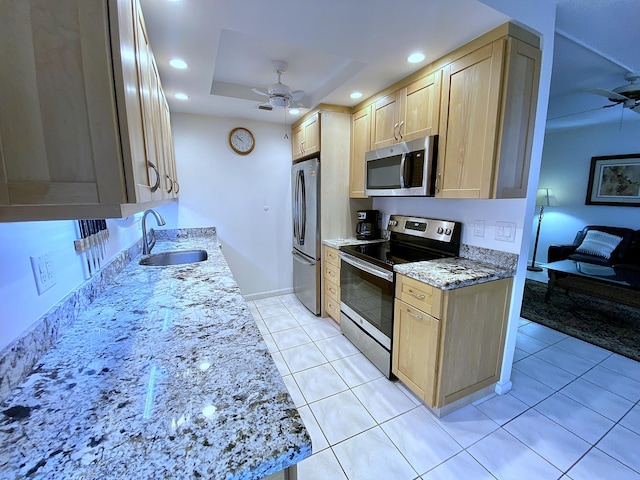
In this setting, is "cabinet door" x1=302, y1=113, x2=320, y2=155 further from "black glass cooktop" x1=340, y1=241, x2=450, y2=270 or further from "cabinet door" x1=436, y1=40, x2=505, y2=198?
"cabinet door" x1=436, y1=40, x2=505, y2=198

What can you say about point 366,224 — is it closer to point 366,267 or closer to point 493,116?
point 366,267

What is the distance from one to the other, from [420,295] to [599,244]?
4.14 m

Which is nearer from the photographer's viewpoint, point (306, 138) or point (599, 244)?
point (306, 138)

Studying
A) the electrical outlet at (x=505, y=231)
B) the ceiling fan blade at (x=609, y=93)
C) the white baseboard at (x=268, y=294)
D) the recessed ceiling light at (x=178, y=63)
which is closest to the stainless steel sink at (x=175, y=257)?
the white baseboard at (x=268, y=294)

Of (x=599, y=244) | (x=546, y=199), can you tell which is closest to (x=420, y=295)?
(x=599, y=244)

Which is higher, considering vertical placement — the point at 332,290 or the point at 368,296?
the point at 368,296

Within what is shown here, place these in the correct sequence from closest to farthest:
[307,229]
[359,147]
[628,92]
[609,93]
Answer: [609,93] < [628,92] < [359,147] < [307,229]

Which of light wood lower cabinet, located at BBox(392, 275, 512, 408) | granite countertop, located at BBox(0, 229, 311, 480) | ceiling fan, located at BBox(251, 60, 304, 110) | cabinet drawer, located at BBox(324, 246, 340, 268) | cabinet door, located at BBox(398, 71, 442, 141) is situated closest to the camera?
granite countertop, located at BBox(0, 229, 311, 480)

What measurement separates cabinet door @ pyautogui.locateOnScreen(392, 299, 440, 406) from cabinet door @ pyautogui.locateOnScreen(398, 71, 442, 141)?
4.16 feet

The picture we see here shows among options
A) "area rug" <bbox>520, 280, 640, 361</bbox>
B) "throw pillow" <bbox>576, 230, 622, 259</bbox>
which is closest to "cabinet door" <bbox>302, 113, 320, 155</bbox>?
"area rug" <bbox>520, 280, 640, 361</bbox>

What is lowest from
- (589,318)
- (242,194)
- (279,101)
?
(589,318)

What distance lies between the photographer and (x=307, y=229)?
10.2ft

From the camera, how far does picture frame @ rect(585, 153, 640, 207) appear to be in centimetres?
389

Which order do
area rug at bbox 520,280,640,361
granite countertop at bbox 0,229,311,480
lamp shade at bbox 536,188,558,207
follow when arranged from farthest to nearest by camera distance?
lamp shade at bbox 536,188,558,207 < area rug at bbox 520,280,640,361 < granite countertop at bbox 0,229,311,480
